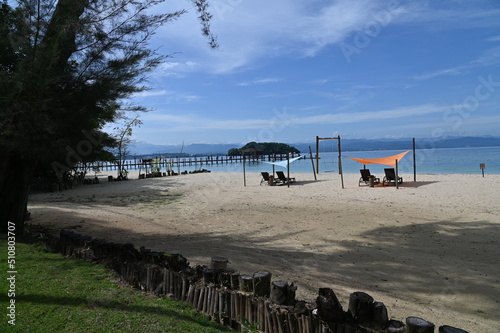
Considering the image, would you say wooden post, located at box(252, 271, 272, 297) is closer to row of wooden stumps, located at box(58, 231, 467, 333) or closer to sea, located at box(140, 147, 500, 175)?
row of wooden stumps, located at box(58, 231, 467, 333)

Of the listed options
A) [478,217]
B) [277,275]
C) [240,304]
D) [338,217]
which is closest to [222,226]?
[338,217]

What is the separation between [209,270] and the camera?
2.55m

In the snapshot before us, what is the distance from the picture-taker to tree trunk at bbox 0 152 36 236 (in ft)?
16.2

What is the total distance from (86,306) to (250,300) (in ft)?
3.81

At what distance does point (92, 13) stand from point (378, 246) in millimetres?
4995

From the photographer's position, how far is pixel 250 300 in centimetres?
221

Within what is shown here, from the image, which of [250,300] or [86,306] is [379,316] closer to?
[250,300]

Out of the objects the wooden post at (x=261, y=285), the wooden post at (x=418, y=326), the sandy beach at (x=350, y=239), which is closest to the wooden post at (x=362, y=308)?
the wooden post at (x=418, y=326)

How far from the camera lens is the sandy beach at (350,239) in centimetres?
309

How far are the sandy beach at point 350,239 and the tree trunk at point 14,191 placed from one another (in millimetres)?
1010

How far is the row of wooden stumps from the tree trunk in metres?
2.62

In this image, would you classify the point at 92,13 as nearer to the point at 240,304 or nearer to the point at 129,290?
the point at 129,290

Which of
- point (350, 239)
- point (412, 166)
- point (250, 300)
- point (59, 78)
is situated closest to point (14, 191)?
point (59, 78)

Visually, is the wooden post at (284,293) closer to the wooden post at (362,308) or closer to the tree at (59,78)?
the wooden post at (362,308)
